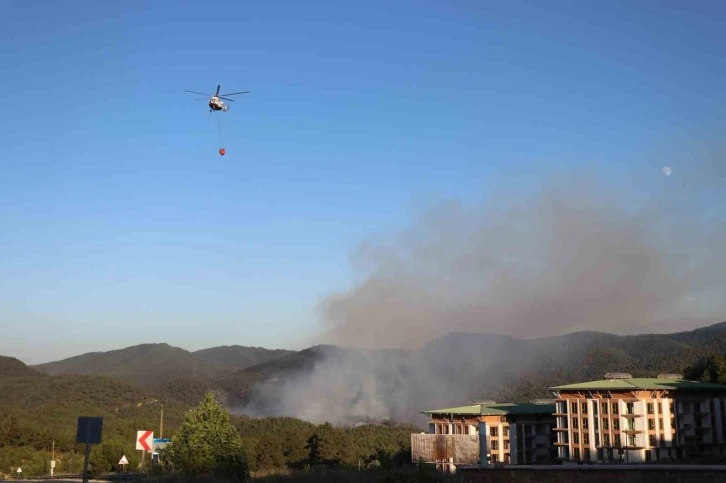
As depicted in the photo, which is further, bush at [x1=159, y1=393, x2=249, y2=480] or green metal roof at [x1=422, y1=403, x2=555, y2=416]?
green metal roof at [x1=422, y1=403, x2=555, y2=416]

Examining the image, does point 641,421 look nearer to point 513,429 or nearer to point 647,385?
point 647,385

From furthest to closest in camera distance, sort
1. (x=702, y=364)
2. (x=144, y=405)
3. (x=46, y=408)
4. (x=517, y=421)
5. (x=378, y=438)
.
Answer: (x=144, y=405)
(x=46, y=408)
(x=378, y=438)
(x=702, y=364)
(x=517, y=421)

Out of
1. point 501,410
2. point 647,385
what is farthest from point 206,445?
point 501,410

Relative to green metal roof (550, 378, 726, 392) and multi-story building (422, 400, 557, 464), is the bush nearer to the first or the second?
green metal roof (550, 378, 726, 392)

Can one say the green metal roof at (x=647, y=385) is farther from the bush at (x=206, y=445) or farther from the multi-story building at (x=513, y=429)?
the bush at (x=206, y=445)

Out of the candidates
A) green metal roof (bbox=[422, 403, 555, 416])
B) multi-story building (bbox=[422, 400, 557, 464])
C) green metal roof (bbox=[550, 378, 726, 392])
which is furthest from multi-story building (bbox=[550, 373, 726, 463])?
green metal roof (bbox=[422, 403, 555, 416])

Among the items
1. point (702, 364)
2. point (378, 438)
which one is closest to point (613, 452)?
point (702, 364)

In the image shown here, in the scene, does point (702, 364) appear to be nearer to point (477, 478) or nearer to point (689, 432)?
point (689, 432)
